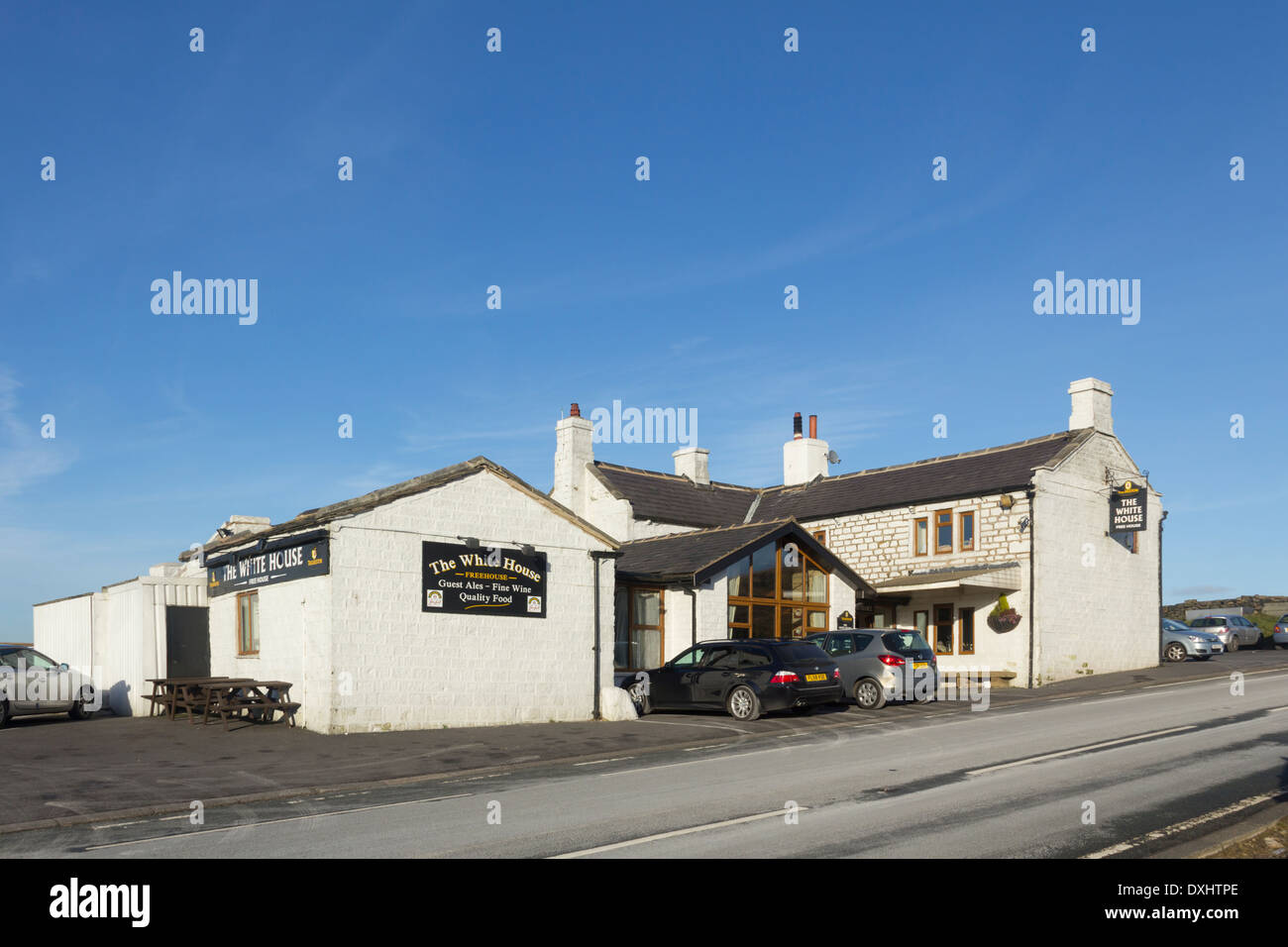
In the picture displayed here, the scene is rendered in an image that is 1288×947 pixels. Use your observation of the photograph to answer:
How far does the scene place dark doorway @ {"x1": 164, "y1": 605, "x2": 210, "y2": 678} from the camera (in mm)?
24234

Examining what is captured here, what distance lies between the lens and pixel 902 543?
3503 cm

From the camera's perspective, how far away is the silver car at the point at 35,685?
68.3ft

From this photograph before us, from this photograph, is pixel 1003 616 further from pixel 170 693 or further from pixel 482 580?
pixel 170 693

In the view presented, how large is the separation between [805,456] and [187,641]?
24089mm

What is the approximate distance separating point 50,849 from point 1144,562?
33.1 metres

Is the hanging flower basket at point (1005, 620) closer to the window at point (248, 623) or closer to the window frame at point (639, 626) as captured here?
the window frame at point (639, 626)

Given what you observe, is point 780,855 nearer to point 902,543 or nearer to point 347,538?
point 347,538

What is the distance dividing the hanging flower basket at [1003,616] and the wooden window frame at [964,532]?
200cm

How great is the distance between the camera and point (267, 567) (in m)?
21.2

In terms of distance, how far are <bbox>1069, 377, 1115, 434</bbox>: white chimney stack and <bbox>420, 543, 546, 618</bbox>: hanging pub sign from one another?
19.5m

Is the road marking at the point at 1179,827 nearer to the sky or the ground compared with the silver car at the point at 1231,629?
nearer to the sky

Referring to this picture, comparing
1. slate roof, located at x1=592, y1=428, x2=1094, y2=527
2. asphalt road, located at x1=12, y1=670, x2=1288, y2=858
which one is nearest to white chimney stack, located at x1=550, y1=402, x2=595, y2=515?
slate roof, located at x1=592, y1=428, x2=1094, y2=527

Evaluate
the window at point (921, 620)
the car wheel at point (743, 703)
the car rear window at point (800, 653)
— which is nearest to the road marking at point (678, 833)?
the car wheel at point (743, 703)

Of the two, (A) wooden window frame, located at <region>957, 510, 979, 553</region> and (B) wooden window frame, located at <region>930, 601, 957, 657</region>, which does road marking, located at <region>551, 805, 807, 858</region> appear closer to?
(A) wooden window frame, located at <region>957, 510, 979, 553</region>
